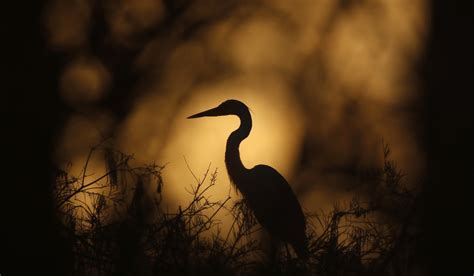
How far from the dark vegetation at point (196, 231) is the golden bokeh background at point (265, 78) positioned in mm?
1044

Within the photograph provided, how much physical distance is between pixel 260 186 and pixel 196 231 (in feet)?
9.95

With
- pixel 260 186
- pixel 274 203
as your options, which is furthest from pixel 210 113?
pixel 274 203

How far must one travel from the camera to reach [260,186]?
659 centimetres

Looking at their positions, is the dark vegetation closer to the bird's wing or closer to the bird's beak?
the bird's wing

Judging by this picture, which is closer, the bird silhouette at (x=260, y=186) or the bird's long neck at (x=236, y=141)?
the bird silhouette at (x=260, y=186)

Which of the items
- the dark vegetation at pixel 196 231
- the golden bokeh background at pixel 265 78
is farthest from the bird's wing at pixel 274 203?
the dark vegetation at pixel 196 231

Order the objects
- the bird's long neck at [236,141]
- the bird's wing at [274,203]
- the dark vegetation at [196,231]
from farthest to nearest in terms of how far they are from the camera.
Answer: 1. the bird's long neck at [236,141]
2. the bird's wing at [274,203]
3. the dark vegetation at [196,231]

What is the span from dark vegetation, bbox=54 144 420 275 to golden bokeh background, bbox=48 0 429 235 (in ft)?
3.42

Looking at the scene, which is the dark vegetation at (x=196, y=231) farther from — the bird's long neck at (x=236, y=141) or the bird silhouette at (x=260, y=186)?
the bird's long neck at (x=236, y=141)

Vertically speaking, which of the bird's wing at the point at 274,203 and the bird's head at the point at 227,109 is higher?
the bird's head at the point at 227,109

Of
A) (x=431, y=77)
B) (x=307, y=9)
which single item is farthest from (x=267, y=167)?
(x=431, y=77)

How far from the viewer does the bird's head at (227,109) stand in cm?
662

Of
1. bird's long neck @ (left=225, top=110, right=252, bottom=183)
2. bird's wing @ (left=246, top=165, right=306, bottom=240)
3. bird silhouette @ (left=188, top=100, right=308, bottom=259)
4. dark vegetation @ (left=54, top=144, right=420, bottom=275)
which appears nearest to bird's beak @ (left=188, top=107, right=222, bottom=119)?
bird silhouette @ (left=188, top=100, right=308, bottom=259)

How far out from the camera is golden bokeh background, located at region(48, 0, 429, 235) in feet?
17.7
